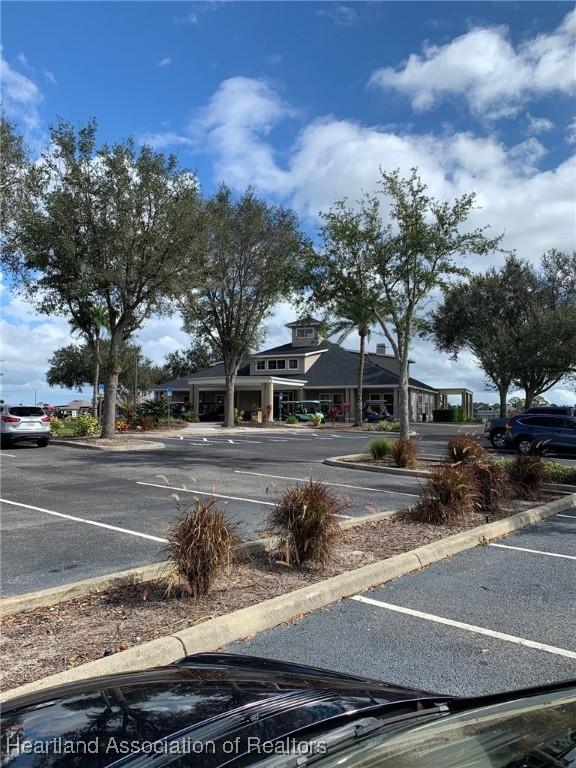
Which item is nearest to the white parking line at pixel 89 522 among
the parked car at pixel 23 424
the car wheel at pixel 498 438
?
the parked car at pixel 23 424

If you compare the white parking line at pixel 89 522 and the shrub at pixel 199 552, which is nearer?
the shrub at pixel 199 552

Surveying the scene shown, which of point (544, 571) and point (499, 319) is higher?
point (499, 319)

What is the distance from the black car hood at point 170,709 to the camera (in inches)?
68.1

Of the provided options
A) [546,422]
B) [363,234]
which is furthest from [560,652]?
[546,422]

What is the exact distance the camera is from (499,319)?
41062 mm

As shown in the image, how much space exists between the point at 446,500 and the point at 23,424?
57.6 feet

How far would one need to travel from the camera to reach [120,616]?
455 centimetres

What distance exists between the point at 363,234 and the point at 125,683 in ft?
53.8

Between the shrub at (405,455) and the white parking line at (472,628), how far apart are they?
10282 mm

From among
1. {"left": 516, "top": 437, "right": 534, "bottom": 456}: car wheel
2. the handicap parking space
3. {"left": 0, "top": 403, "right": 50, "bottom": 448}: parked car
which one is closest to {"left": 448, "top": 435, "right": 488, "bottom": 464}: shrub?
the handicap parking space

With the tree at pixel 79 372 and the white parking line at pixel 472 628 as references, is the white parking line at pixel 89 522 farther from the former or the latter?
the tree at pixel 79 372

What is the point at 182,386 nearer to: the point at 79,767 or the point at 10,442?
the point at 10,442

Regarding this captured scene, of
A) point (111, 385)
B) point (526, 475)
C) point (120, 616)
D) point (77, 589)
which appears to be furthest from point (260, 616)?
point (111, 385)

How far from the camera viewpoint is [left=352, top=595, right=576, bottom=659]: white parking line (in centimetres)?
429
